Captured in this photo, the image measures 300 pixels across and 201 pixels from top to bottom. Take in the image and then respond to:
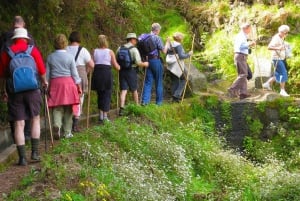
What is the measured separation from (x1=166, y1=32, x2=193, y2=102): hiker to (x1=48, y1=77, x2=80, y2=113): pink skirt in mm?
4721

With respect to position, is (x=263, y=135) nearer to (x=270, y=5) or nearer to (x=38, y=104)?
(x=270, y=5)

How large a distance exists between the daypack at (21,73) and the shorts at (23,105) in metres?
0.12

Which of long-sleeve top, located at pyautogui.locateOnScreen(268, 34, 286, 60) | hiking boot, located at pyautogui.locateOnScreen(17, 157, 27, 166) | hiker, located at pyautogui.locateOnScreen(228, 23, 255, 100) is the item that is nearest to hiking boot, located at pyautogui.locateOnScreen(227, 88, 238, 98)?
hiker, located at pyautogui.locateOnScreen(228, 23, 255, 100)

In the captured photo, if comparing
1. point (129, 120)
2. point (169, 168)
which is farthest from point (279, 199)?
point (129, 120)

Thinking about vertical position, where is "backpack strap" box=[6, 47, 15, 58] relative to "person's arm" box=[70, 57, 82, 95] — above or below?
above

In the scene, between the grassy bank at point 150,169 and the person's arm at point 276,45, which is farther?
the person's arm at point 276,45

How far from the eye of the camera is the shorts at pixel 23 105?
7.98m

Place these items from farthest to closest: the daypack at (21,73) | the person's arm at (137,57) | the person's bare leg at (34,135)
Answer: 1. the person's arm at (137,57)
2. the person's bare leg at (34,135)
3. the daypack at (21,73)

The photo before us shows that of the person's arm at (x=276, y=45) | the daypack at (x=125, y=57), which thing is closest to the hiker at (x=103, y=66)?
the daypack at (x=125, y=57)

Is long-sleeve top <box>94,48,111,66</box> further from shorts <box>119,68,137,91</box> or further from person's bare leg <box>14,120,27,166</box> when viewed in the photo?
person's bare leg <box>14,120,27,166</box>

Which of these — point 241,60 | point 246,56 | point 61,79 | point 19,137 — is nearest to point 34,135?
point 19,137

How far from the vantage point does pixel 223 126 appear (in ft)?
49.3

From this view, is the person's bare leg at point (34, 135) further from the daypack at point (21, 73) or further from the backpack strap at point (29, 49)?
the backpack strap at point (29, 49)

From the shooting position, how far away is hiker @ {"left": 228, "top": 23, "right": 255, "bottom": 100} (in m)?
14.2
